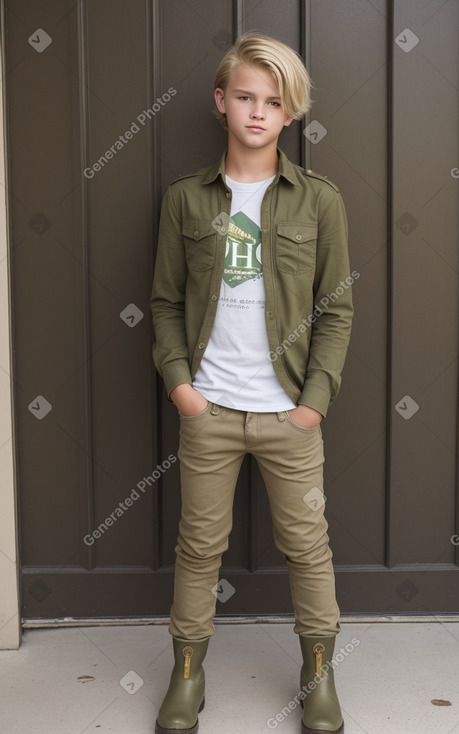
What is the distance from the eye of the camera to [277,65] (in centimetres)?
219

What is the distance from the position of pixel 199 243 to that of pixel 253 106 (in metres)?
0.37

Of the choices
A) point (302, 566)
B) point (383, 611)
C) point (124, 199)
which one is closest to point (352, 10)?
point (124, 199)

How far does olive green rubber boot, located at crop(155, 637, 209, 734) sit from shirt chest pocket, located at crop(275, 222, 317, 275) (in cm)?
102

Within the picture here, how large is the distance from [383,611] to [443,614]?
7.7 inches

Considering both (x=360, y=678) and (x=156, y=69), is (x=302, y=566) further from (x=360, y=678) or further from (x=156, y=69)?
(x=156, y=69)

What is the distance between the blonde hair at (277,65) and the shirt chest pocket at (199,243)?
362 mm

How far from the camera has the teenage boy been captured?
2.27m

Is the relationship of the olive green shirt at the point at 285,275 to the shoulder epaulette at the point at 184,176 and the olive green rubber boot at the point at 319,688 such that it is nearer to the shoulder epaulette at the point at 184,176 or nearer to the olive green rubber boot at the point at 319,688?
the shoulder epaulette at the point at 184,176

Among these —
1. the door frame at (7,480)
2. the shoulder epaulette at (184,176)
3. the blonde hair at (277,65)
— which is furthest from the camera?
the door frame at (7,480)

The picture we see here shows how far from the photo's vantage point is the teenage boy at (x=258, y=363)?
227 centimetres

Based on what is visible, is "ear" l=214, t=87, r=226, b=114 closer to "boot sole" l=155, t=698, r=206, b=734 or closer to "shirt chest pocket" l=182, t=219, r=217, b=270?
"shirt chest pocket" l=182, t=219, r=217, b=270

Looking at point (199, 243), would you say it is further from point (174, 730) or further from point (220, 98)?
point (174, 730)

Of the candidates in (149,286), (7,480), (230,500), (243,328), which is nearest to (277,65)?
(243,328)

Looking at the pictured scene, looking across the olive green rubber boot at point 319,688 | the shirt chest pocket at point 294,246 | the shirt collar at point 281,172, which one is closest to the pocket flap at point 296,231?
the shirt chest pocket at point 294,246
